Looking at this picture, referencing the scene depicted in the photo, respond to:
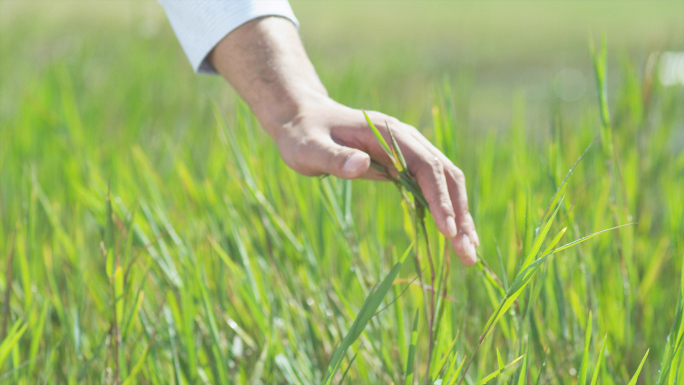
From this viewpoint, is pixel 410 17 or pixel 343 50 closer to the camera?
pixel 343 50

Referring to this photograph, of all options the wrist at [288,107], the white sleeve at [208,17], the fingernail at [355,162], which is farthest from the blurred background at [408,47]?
→ the fingernail at [355,162]

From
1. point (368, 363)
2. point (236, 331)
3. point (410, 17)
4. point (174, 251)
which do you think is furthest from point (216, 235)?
point (410, 17)

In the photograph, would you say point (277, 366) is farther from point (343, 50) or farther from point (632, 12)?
point (632, 12)

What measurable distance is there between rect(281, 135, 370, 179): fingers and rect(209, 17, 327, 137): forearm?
0.19ft

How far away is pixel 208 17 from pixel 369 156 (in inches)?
13.5

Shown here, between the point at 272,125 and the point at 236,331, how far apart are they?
249mm

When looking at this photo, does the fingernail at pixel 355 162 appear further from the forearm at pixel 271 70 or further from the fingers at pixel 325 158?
the forearm at pixel 271 70

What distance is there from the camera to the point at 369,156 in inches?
22.9

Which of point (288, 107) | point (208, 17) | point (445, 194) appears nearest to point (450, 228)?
point (445, 194)

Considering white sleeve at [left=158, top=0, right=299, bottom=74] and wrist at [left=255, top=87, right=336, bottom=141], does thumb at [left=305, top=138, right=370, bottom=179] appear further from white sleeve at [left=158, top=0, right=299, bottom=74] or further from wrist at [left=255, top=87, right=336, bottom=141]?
white sleeve at [left=158, top=0, right=299, bottom=74]

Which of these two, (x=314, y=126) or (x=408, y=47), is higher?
(x=314, y=126)

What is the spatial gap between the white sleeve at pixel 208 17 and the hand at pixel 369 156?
0.53ft

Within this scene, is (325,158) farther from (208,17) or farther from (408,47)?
(408,47)

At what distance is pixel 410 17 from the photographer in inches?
266
